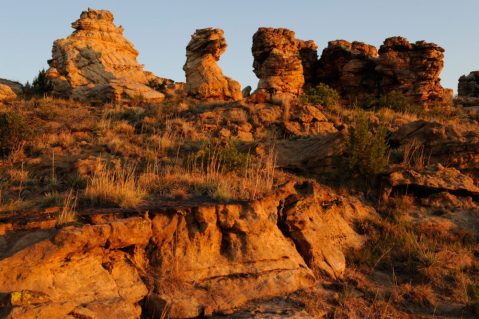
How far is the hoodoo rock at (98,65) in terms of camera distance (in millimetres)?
19625

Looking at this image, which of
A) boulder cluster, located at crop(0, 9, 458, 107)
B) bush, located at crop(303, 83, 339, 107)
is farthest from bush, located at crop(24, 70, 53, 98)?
bush, located at crop(303, 83, 339, 107)

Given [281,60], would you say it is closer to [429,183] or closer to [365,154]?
[365,154]

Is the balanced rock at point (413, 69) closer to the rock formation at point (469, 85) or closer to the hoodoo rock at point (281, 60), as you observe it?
the hoodoo rock at point (281, 60)

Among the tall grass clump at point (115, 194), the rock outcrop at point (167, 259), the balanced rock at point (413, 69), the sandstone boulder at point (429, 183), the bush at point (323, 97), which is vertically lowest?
the rock outcrop at point (167, 259)

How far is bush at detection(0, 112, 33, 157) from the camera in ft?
35.6

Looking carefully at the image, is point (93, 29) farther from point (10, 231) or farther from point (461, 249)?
point (461, 249)

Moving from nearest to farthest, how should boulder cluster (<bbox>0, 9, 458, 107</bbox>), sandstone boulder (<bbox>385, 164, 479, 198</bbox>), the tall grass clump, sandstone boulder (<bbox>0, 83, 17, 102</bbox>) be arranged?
the tall grass clump < sandstone boulder (<bbox>385, 164, 479, 198</bbox>) < sandstone boulder (<bbox>0, 83, 17, 102</bbox>) < boulder cluster (<bbox>0, 9, 458, 107</bbox>)

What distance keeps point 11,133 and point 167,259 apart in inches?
300

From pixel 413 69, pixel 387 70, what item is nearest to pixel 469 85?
pixel 413 69

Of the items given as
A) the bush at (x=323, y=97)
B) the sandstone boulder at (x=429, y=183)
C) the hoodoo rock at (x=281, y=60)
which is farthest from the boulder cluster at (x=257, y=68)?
the sandstone boulder at (x=429, y=183)

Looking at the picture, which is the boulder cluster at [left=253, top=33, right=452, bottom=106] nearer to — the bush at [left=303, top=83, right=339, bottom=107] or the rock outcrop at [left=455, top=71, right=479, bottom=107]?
the bush at [left=303, top=83, right=339, bottom=107]

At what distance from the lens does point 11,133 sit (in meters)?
10.9

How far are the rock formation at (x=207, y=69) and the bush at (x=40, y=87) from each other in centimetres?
716

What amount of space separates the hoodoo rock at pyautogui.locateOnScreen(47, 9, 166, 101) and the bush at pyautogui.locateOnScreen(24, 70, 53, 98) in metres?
0.41
